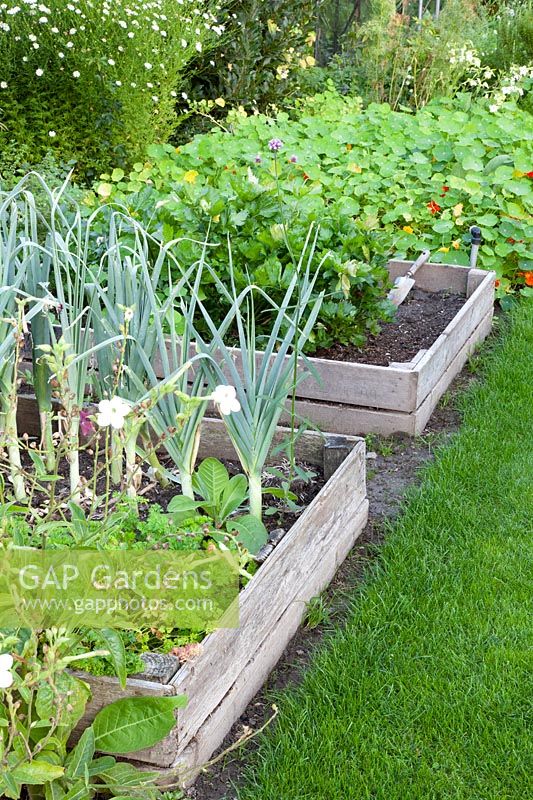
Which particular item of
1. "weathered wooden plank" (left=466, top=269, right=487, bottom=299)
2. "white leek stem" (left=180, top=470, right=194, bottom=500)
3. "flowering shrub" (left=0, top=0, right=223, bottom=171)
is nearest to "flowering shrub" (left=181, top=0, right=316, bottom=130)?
"flowering shrub" (left=0, top=0, right=223, bottom=171)

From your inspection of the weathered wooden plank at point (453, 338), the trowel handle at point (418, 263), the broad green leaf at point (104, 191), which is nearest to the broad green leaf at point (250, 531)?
the weathered wooden plank at point (453, 338)

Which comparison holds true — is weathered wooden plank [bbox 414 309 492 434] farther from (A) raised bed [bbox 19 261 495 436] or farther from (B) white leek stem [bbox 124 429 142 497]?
(B) white leek stem [bbox 124 429 142 497]

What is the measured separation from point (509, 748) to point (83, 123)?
3999 millimetres

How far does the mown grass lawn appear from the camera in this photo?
192cm

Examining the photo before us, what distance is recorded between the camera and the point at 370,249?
3541mm

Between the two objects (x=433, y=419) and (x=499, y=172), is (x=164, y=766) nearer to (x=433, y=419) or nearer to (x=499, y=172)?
(x=433, y=419)

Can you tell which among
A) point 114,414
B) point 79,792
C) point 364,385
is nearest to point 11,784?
point 79,792

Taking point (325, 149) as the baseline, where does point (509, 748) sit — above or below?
below

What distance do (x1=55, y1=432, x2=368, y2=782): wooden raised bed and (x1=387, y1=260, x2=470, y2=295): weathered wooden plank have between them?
1.68 m

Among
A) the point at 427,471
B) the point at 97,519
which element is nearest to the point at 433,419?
the point at 427,471

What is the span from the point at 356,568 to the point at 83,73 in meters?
3.29

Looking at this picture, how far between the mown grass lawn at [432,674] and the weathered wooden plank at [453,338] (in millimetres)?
379

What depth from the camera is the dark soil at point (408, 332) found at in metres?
3.50

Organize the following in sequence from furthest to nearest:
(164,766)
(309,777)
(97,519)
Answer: (97,519) → (309,777) → (164,766)
